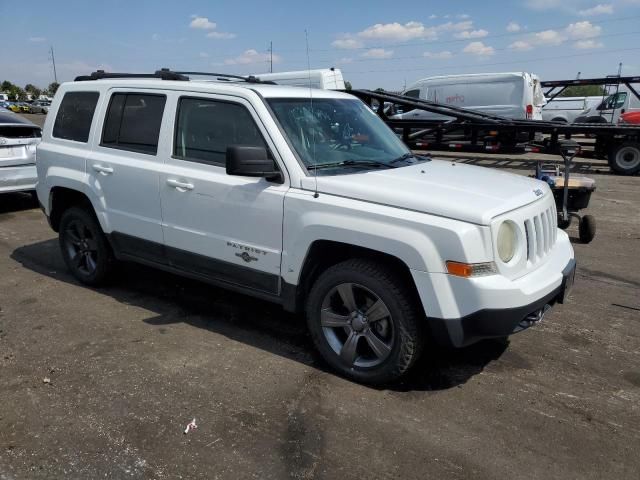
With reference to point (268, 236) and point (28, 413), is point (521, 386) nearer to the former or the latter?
point (268, 236)

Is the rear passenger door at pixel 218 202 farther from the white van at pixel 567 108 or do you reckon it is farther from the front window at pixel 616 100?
the white van at pixel 567 108

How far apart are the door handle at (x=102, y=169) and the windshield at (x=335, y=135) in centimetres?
168

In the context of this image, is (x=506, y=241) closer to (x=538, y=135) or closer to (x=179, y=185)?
(x=179, y=185)

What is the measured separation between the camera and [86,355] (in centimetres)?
391

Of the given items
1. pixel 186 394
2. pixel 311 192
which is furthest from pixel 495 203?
pixel 186 394

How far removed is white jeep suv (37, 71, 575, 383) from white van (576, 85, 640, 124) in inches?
883

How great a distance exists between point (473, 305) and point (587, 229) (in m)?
4.77

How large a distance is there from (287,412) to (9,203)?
826 cm

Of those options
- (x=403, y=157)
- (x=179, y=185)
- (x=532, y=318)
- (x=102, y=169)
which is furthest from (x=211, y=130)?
(x=532, y=318)

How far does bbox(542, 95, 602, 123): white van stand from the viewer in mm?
27062

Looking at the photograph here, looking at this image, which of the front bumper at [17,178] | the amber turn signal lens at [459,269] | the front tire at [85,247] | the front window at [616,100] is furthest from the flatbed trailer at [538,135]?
the amber turn signal lens at [459,269]

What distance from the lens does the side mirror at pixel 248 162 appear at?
3.46 metres

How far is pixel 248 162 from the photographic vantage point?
3475 mm

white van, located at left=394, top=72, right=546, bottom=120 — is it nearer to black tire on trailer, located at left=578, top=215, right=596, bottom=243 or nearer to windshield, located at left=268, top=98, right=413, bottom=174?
black tire on trailer, located at left=578, top=215, right=596, bottom=243
